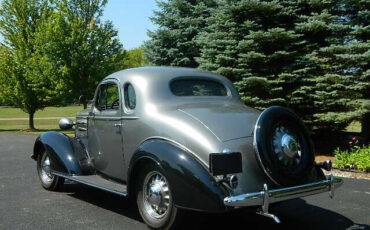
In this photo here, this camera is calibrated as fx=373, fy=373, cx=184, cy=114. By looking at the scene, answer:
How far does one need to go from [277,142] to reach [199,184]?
96cm

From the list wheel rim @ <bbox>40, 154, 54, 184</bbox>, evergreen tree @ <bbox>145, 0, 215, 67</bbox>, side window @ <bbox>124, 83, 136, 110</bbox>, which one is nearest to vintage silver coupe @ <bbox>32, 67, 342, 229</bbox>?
side window @ <bbox>124, 83, 136, 110</bbox>

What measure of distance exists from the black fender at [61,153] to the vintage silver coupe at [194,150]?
0.06 metres

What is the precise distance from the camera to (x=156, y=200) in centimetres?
416

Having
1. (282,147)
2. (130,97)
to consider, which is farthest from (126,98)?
(282,147)

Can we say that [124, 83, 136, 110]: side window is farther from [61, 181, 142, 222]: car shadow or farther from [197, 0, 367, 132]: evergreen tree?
[197, 0, 367, 132]: evergreen tree

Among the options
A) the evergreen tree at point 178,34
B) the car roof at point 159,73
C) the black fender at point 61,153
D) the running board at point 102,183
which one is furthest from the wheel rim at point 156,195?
the evergreen tree at point 178,34

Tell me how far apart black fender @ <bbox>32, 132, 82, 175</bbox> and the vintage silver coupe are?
6 centimetres

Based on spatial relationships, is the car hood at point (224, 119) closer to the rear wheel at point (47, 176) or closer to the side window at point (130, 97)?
the side window at point (130, 97)

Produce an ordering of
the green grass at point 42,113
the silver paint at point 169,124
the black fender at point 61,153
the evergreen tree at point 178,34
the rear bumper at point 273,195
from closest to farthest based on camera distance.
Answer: the rear bumper at point 273,195 → the silver paint at point 169,124 → the black fender at point 61,153 → the evergreen tree at point 178,34 → the green grass at point 42,113

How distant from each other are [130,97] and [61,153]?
1.65 metres

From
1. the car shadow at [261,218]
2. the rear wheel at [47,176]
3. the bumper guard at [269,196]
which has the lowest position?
the car shadow at [261,218]

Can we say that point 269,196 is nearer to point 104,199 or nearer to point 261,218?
point 261,218

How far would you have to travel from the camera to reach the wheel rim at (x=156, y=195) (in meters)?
4.09

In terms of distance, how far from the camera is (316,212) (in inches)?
196
